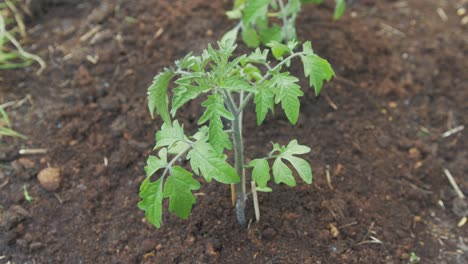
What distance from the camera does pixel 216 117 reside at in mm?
1763

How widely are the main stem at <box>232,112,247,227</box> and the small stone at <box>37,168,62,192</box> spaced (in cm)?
98

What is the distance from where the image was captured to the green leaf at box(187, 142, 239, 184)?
1799 millimetres

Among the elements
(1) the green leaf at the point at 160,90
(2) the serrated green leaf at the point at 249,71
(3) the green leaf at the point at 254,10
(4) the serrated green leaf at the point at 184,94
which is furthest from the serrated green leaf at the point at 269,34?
(4) the serrated green leaf at the point at 184,94

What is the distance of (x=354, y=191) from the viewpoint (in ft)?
8.52

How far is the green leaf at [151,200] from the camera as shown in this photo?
73.1 inches

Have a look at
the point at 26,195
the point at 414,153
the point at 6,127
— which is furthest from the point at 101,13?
the point at 414,153

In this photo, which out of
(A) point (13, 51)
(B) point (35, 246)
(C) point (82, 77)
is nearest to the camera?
(B) point (35, 246)

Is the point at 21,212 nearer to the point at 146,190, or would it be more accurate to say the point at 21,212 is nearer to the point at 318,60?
the point at 146,190

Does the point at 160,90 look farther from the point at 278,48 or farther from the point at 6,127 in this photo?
the point at 6,127

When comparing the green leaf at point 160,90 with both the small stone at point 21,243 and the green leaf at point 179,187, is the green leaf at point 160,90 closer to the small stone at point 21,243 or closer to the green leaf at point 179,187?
the green leaf at point 179,187

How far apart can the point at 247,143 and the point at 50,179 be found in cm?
104

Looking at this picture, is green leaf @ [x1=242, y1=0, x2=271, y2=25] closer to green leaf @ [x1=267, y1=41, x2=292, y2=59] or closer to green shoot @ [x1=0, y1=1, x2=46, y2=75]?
green leaf @ [x1=267, y1=41, x2=292, y2=59]

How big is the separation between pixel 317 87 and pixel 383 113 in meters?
1.24

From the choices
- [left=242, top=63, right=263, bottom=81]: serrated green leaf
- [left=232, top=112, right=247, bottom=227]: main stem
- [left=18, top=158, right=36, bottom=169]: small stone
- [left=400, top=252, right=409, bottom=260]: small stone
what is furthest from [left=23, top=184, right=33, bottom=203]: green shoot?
[left=400, top=252, right=409, bottom=260]: small stone
